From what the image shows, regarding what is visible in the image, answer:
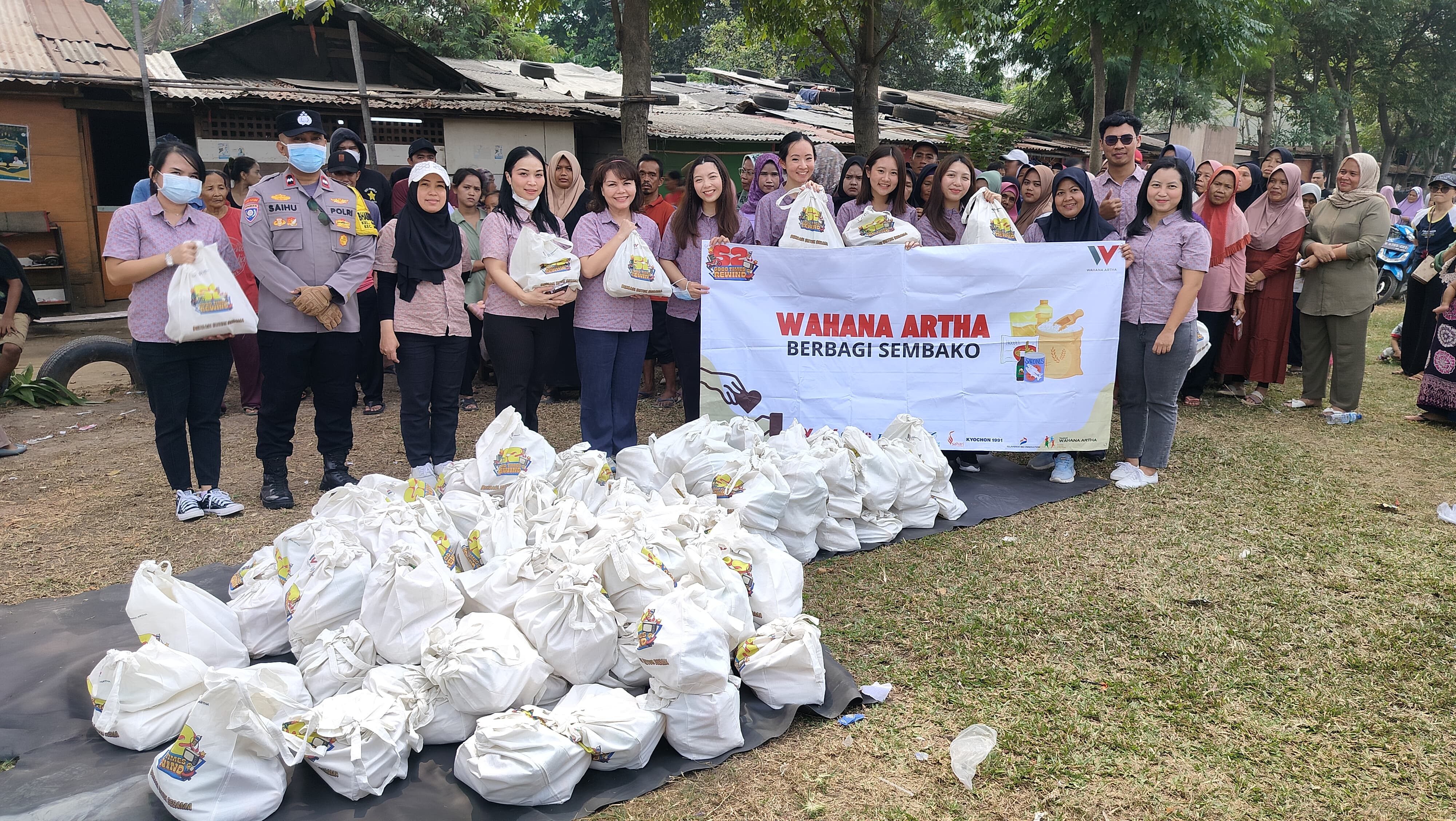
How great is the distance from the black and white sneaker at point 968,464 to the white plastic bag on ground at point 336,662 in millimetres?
3552

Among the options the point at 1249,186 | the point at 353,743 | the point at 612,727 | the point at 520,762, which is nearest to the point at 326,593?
the point at 353,743

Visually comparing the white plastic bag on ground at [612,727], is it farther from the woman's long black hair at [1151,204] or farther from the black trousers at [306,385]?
the woman's long black hair at [1151,204]

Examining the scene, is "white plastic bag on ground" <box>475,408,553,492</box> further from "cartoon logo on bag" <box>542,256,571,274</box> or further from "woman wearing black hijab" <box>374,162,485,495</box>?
"cartoon logo on bag" <box>542,256,571,274</box>

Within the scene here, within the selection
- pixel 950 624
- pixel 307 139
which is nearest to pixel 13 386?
pixel 307 139

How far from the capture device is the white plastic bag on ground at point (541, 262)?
472 cm

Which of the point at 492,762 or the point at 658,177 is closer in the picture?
the point at 492,762

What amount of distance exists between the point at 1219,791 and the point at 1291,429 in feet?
15.4

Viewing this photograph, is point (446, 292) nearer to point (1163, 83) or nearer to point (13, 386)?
point (13, 386)

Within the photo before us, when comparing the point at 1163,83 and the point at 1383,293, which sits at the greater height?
the point at 1163,83

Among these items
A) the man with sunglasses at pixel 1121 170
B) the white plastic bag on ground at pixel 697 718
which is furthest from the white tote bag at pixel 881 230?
the white plastic bag on ground at pixel 697 718

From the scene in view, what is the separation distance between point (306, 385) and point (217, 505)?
80 centimetres

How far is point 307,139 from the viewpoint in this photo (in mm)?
4699

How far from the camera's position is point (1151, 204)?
4.98 metres

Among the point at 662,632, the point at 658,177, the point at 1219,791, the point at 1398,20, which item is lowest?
the point at 1219,791
